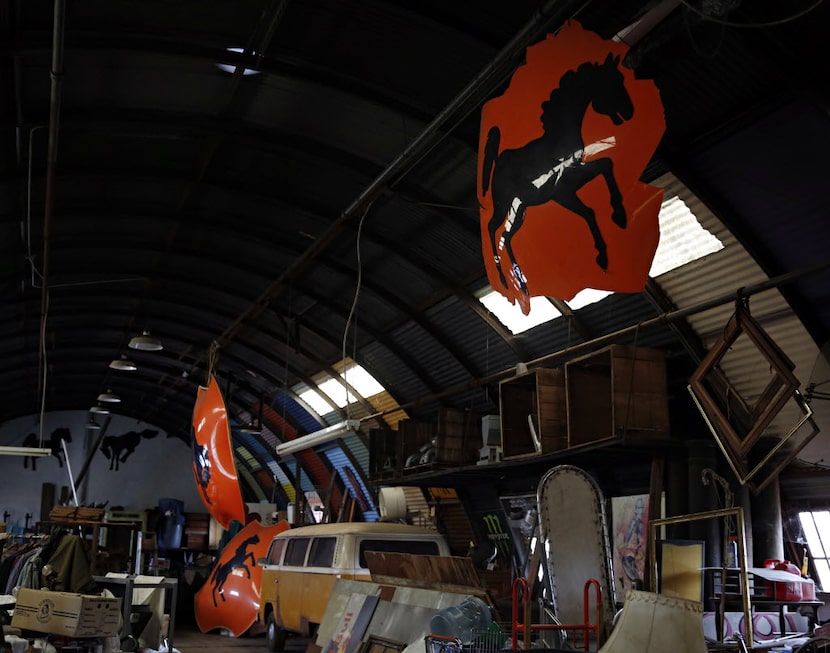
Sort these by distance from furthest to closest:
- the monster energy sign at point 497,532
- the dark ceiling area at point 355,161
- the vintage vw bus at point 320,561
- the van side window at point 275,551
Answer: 1. the van side window at point 275,551
2. the monster energy sign at point 497,532
3. the vintage vw bus at point 320,561
4. the dark ceiling area at point 355,161

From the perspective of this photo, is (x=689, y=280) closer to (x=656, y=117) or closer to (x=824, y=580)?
(x=824, y=580)

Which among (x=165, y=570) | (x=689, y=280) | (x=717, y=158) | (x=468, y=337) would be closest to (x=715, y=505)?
(x=689, y=280)

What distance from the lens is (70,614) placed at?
345 inches

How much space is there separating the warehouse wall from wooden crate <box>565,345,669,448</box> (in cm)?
2142

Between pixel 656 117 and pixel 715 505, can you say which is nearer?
pixel 656 117

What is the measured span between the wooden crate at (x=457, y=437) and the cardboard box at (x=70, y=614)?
5331 millimetres

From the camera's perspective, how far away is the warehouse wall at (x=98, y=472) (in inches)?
1097

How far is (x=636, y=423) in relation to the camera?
8.69 metres

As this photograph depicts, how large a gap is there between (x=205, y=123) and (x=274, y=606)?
7635 millimetres

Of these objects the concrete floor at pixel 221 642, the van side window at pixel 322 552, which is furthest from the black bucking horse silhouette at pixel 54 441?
the van side window at pixel 322 552

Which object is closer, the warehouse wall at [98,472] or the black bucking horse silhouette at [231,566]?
the black bucking horse silhouette at [231,566]

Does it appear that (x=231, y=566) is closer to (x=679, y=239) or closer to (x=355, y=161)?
(x=355, y=161)

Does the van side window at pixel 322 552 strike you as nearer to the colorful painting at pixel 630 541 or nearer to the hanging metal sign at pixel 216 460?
the hanging metal sign at pixel 216 460

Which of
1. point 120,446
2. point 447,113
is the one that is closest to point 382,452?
point 447,113
